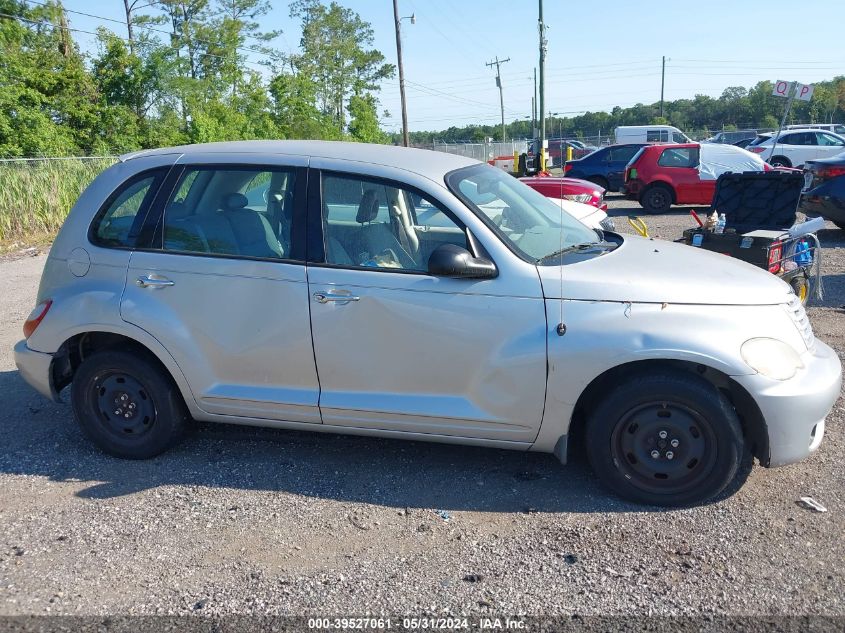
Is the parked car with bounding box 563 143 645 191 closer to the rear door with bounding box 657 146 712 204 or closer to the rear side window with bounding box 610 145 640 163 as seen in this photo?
the rear side window with bounding box 610 145 640 163

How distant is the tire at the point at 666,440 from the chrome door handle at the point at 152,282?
8.35ft

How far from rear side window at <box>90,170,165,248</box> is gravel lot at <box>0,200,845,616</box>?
4.53 feet

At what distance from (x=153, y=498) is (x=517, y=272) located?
7.77 feet

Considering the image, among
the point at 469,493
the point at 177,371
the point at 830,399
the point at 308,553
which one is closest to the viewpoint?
the point at 308,553

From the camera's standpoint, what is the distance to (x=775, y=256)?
6.79m

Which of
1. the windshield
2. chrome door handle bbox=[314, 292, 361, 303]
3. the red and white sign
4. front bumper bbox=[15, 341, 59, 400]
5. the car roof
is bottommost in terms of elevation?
front bumper bbox=[15, 341, 59, 400]

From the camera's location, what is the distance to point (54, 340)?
15.3 feet

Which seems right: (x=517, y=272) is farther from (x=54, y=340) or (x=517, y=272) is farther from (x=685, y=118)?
(x=685, y=118)

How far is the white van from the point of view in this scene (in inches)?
1359

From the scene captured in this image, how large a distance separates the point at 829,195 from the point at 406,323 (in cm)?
1136

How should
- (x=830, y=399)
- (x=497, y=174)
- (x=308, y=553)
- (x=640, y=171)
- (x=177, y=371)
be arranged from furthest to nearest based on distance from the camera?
(x=640, y=171) → (x=497, y=174) → (x=177, y=371) → (x=830, y=399) → (x=308, y=553)

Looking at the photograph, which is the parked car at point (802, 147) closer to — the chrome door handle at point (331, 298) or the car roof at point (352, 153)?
the car roof at point (352, 153)

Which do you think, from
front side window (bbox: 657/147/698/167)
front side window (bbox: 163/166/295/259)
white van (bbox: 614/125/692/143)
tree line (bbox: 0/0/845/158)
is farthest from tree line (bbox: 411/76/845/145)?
front side window (bbox: 163/166/295/259)

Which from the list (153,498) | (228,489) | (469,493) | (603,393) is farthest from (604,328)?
(153,498)
